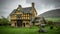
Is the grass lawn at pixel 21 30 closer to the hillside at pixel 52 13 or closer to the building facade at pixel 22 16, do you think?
the building facade at pixel 22 16

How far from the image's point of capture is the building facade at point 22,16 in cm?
288

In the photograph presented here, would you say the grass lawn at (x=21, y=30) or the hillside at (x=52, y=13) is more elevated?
the hillside at (x=52, y=13)

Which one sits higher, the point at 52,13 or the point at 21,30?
the point at 52,13

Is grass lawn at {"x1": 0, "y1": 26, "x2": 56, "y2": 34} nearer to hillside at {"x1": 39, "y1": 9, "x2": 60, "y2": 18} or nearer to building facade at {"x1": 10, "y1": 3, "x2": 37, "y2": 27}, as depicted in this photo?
building facade at {"x1": 10, "y1": 3, "x2": 37, "y2": 27}

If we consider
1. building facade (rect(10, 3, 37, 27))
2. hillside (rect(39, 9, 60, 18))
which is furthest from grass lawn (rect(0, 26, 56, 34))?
hillside (rect(39, 9, 60, 18))

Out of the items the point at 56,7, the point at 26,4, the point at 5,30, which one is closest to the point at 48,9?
the point at 56,7

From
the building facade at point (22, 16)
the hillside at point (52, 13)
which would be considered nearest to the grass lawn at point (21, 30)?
the building facade at point (22, 16)

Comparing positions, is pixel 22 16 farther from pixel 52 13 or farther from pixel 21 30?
pixel 52 13

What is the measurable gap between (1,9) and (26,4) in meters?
0.40

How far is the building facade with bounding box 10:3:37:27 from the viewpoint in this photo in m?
2.88

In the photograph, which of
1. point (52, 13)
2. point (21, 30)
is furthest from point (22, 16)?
point (52, 13)

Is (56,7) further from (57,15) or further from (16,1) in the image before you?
(16,1)

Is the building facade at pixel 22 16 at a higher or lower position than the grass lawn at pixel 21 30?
higher

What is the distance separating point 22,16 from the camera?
9.55 ft
